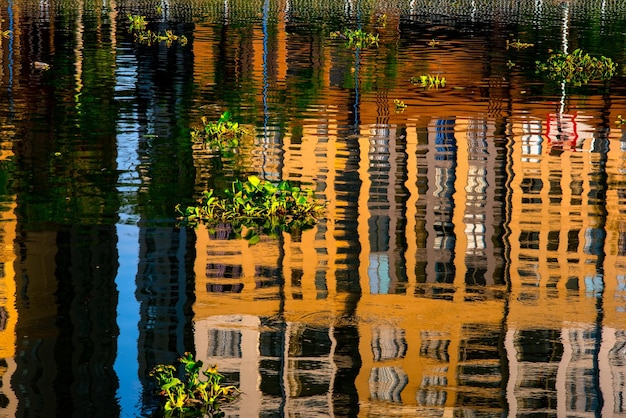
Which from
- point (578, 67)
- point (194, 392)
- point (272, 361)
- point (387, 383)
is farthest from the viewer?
point (578, 67)

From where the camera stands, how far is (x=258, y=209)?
11.1m

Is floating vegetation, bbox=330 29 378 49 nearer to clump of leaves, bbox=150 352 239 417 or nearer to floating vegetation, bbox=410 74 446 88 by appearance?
floating vegetation, bbox=410 74 446 88

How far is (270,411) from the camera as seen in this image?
6.27 metres

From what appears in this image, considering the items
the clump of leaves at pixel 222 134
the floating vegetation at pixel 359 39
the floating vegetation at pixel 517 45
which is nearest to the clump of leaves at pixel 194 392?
the clump of leaves at pixel 222 134

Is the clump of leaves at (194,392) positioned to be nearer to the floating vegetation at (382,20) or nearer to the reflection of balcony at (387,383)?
the reflection of balcony at (387,383)

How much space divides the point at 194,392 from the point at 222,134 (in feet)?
31.2

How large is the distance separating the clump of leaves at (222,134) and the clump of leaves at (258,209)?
400cm

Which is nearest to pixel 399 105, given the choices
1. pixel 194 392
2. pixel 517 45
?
pixel 194 392

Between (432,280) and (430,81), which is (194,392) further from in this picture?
(430,81)

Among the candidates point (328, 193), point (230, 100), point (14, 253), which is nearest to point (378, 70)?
point (230, 100)

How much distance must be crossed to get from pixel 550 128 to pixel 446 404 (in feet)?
36.4

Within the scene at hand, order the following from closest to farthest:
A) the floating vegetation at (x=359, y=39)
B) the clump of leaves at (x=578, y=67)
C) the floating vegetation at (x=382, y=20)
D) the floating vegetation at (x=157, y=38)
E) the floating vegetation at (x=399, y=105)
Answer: the floating vegetation at (x=399, y=105)
the clump of leaves at (x=578, y=67)
the floating vegetation at (x=359, y=39)
the floating vegetation at (x=157, y=38)
the floating vegetation at (x=382, y=20)

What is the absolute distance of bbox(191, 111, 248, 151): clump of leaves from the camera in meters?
15.3

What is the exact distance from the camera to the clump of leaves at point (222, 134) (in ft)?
50.2
